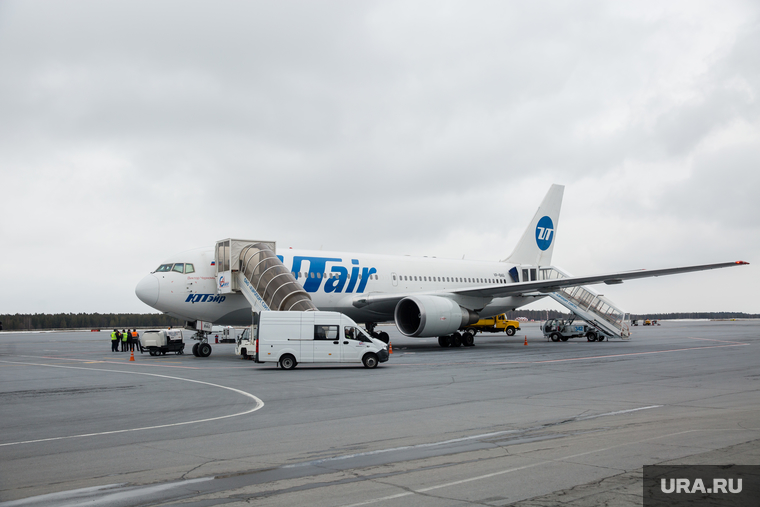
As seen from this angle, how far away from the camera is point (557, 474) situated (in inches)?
256

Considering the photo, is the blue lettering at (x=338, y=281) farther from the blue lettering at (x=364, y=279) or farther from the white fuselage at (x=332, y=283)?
the blue lettering at (x=364, y=279)

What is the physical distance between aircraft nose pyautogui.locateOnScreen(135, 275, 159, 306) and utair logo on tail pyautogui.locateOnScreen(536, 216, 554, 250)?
89.1 ft

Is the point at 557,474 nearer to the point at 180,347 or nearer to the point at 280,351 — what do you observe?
the point at 280,351

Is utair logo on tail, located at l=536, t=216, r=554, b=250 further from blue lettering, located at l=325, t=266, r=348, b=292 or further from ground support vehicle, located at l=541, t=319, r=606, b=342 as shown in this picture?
blue lettering, located at l=325, t=266, r=348, b=292

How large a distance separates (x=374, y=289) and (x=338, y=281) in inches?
98.2

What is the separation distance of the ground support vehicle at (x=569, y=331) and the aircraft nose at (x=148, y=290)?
1087 inches

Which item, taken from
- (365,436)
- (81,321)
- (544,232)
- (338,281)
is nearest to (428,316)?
(338,281)

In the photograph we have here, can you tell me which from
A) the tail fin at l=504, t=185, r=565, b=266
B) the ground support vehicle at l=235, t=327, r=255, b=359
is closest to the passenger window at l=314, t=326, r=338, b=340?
the ground support vehicle at l=235, t=327, r=255, b=359

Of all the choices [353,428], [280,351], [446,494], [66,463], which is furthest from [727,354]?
[66,463]

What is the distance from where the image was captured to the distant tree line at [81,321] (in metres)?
104

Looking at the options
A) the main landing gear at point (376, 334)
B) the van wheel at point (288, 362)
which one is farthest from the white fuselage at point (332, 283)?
the van wheel at point (288, 362)

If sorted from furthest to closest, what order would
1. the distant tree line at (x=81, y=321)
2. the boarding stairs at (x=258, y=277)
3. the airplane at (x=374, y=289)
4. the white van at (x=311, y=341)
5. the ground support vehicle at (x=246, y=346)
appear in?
the distant tree line at (x=81, y=321), the airplane at (x=374, y=289), the boarding stairs at (x=258, y=277), the ground support vehicle at (x=246, y=346), the white van at (x=311, y=341)

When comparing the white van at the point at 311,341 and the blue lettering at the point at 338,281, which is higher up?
the blue lettering at the point at 338,281

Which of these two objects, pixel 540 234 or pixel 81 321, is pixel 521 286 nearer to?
pixel 540 234
